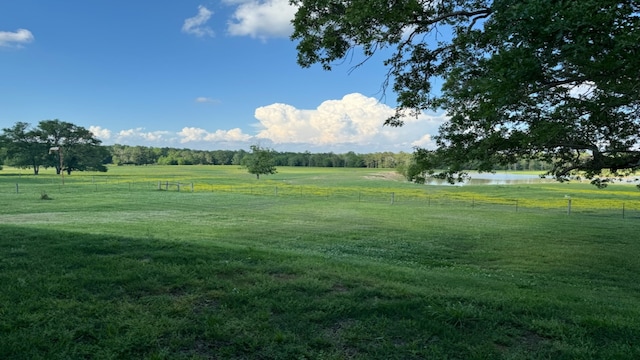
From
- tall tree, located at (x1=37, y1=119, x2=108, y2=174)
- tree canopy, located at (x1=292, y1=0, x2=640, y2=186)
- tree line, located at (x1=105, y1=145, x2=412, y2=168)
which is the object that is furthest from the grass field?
tree line, located at (x1=105, y1=145, x2=412, y2=168)

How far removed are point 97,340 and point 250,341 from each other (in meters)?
1.38

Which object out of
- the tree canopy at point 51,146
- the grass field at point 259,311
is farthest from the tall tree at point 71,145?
the grass field at point 259,311

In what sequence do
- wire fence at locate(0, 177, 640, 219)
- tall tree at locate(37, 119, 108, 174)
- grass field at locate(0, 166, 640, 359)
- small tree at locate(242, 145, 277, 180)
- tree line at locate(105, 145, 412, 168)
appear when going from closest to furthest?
grass field at locate(0, 166, 640, 359), wire fence at locate(0, 177, 640, 219), small tree at locate(242, 145, 277, 180), tall tree at locate(37, 119, 108, 174), tree line at locate(105, 145, 412, 168)

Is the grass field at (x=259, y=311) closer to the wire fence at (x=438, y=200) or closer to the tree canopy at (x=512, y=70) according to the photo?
the tree canopy at (x=512, y=70)

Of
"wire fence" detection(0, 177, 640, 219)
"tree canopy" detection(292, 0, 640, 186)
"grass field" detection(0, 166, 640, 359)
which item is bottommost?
"wire fence" detection(0, 177, 640, 219)

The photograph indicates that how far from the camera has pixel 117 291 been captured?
5.05 m

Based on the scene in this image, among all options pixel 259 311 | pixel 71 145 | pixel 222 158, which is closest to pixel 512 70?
pixel 259 311

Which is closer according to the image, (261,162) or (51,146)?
(261,162)

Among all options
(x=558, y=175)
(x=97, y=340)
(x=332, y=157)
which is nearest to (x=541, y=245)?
(x=558, y=175)

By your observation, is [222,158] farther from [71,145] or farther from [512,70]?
[512,70]

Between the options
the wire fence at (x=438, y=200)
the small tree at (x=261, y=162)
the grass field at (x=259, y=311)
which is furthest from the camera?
the small tree at (x=261, y=162)

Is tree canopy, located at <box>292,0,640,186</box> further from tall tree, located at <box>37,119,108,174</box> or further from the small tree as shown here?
tall tree, located at <box>37,119,108,174</box>

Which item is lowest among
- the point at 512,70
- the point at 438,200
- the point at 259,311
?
the point at 438,200

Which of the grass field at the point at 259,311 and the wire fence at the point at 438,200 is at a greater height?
the grass field at the point at 259,311
